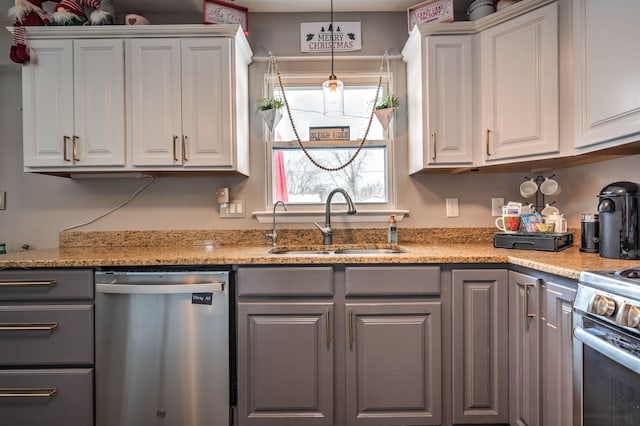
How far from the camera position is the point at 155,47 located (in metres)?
1.91

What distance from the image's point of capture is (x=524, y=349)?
1.46 m

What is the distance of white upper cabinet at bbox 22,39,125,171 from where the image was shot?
1.91 m

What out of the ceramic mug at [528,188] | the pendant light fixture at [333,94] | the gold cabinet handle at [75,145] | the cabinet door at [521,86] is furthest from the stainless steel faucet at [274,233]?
the ceramic mug at [528,188]

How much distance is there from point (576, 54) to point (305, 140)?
153 cm

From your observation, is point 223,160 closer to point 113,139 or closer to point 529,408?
point 113,139

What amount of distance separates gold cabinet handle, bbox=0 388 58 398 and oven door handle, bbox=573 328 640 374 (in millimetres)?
2233

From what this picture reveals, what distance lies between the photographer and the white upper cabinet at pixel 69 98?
6.25 feet

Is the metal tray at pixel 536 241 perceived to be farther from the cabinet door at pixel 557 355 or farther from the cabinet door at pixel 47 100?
the cabinet door at pixel 47 100

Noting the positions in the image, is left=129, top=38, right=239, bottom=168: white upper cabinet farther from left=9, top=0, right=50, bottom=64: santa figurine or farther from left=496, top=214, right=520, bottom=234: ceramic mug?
left=496, top=214, right=520, bottom=234: ceramic mug

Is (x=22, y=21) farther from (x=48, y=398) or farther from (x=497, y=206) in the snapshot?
(x=497, y=206)

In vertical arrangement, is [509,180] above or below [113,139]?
below

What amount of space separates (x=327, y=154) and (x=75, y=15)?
173 cm

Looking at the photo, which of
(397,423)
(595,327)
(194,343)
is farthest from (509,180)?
(194,343)

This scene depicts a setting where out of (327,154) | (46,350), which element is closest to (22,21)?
(46,350)
